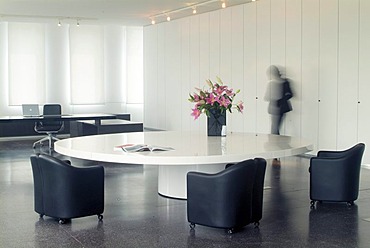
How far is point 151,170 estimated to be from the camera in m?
9.04

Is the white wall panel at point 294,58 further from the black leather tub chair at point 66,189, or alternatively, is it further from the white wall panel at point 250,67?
the black leather tub chair at point 66,189

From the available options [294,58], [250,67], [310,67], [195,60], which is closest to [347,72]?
[310,67]

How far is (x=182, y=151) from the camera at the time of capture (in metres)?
5.73

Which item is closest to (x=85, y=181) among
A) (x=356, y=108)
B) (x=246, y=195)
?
(x=246, y=195)

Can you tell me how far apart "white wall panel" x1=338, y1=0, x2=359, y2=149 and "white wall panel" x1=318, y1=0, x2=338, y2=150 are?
114 millimetres

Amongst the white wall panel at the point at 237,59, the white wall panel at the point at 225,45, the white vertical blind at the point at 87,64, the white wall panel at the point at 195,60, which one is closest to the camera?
the white wall panel at the point at 237,59

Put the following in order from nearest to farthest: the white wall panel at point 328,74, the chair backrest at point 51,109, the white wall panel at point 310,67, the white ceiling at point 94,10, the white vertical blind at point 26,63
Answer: the white wall panel at point 328,74, the white wall panel at point 310,67, the white ceiling at point 94,10, the chair backrest at point 51,109, the white vertical blind at point 26,63

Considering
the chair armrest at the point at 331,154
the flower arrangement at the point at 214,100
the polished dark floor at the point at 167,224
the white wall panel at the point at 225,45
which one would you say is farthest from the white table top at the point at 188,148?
the white wall panel at the point at 225,45

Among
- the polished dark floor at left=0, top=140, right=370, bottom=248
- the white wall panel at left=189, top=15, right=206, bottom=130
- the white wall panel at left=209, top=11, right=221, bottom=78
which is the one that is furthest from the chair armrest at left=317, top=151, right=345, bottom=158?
the white wall panel at left=189, top=15, right=206, bottom=130

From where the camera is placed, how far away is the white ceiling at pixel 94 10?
38.4 ft

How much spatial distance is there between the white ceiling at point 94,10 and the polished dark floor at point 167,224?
524cm

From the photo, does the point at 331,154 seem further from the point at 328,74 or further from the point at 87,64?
the point at 87,64

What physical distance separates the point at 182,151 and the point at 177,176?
0.93m

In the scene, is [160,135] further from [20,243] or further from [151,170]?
[20,243]
